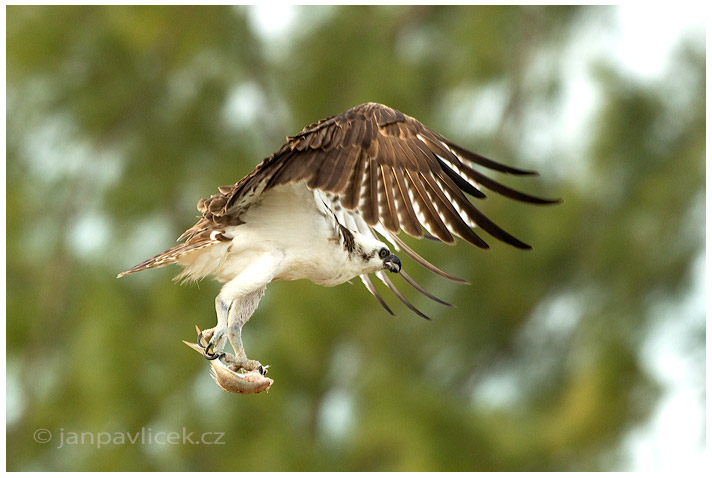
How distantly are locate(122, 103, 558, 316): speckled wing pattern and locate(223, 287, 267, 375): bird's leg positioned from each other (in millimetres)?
184

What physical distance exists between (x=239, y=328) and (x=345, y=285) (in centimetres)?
466

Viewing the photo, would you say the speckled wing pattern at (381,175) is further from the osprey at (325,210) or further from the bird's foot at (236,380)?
the bird's foot at (236,380)

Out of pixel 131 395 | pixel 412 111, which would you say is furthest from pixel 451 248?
pixel 131 395

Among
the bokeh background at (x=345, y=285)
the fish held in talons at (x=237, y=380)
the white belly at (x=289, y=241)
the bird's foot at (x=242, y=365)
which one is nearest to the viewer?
the fish held in talons at (x=237, y=380)

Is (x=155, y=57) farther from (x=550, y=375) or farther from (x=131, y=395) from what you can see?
(x=550, y=375)

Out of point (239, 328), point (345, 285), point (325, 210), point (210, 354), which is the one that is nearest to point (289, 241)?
point (325, 210)

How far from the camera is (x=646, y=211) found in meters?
8.04

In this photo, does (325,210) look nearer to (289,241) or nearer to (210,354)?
(289,241)

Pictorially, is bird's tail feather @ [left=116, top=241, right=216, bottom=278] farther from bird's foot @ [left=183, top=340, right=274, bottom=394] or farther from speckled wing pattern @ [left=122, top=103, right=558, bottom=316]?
bird's foot @ [left=183, top=340, right=274, bottom=394]

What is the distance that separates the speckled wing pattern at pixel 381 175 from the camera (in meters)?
2.77

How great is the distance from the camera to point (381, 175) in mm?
2889

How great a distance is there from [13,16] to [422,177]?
6.30 m

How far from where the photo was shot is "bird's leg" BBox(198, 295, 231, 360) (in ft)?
9.27

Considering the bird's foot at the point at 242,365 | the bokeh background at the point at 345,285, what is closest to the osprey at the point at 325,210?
the bird's foot at the point at 242,365
